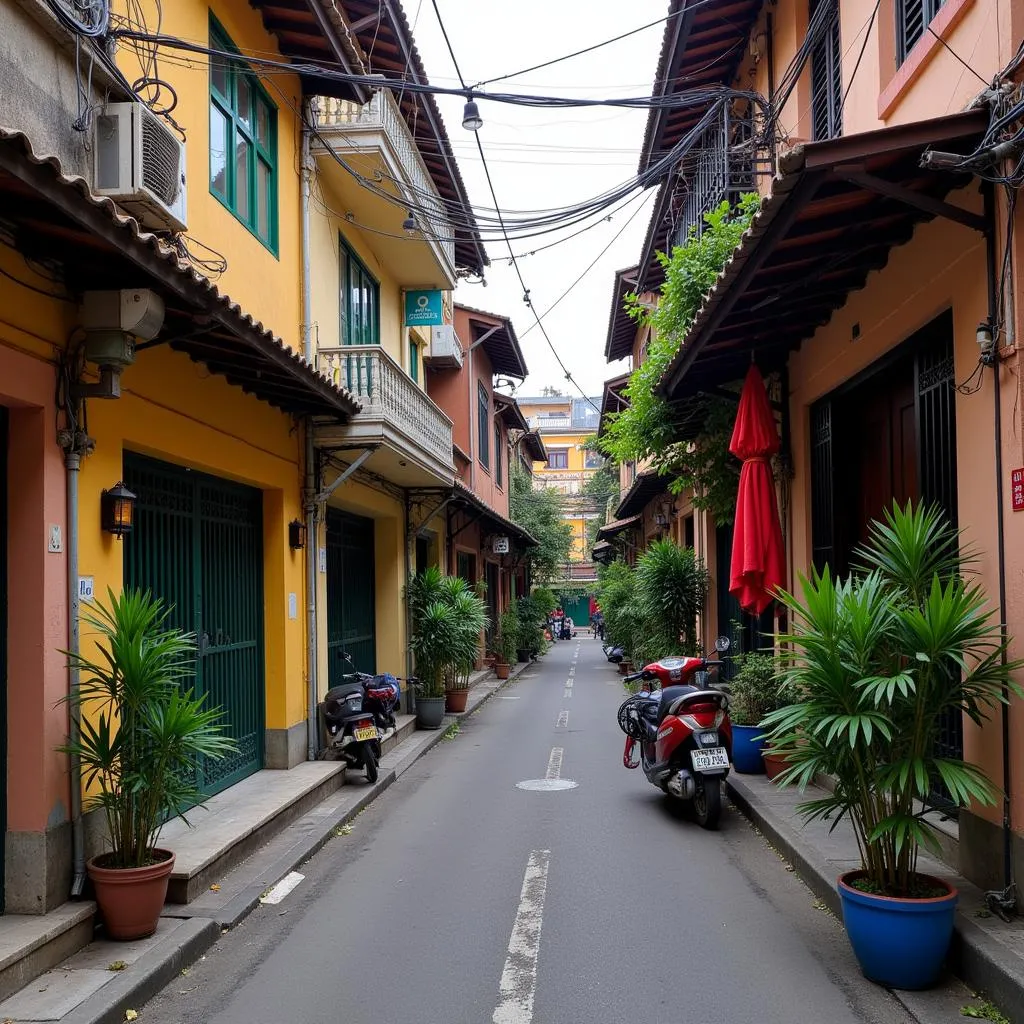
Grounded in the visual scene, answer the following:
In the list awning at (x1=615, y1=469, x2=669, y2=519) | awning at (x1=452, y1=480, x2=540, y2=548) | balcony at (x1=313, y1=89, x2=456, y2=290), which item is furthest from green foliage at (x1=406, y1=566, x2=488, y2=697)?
balcony at (x1=313, y1=89, x2=456, y2=290)

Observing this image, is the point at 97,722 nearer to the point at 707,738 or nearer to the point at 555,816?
the point at 555,816

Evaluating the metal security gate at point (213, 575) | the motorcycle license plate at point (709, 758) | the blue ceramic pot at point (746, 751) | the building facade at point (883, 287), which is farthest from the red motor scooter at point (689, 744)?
the metal security gate at point (213, 575)

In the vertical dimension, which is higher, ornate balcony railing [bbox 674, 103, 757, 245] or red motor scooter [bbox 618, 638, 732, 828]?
ornate balcony railing [bbox 674, 103, 757, 245]

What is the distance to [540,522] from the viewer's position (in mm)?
34875

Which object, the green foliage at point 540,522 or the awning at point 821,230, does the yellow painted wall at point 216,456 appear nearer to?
the awning at point 821,230

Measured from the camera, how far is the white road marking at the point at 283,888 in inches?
236

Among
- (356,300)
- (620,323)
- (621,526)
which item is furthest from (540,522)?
(356,300)

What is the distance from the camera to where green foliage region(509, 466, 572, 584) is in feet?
111

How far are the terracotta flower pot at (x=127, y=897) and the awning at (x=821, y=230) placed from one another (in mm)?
5135

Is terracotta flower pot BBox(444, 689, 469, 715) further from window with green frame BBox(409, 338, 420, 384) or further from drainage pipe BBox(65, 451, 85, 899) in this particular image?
drainage pipe BBox(65, 451, 85, 899)

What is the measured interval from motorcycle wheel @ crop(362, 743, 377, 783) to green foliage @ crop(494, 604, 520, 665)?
13282mm

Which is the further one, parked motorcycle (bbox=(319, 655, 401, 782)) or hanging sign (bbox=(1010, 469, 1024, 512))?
parked motorcycle (bbox=(319, 655, 401, 782))

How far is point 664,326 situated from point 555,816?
5.13 meters

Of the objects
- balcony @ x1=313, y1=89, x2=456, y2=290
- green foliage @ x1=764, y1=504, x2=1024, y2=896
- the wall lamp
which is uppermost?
balcony @ x1=313, y1=89, x2=456, y2=290
